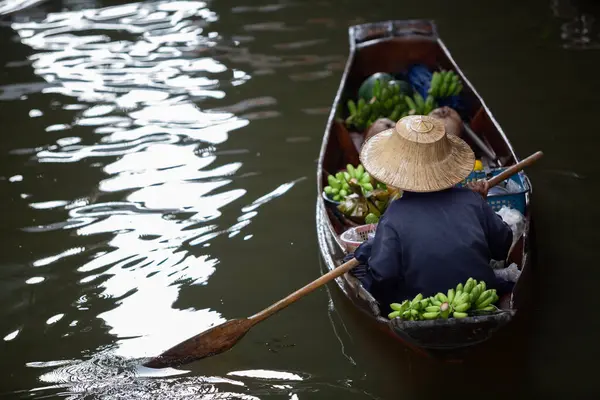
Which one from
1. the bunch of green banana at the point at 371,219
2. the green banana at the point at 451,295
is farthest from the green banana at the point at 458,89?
the green banana at the point at 451,295

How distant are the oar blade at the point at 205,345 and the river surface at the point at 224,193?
78 millimetres

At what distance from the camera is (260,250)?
515cm

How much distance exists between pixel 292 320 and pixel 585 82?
14.2ft

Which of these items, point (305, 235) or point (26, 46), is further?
point (26, 46)

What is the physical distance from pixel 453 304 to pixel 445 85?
2.79 metres

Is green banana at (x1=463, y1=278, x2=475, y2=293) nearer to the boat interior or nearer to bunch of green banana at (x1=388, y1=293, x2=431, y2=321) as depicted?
bunch of green banana at (x1=388, y1=293, x2=431, y2=321)

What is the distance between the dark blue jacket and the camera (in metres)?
3.46

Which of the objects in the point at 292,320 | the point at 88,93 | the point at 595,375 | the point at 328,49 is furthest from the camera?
the point at 328,49

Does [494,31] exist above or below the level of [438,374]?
above

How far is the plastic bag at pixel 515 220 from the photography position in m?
4.22

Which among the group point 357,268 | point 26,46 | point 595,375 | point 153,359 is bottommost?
point 595,375

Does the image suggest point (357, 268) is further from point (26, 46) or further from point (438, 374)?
point (26, 46)

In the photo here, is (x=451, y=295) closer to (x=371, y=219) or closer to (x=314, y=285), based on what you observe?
(x=314, y=285)

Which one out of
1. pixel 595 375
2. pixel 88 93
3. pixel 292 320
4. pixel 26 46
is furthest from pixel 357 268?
pixel 26 46
